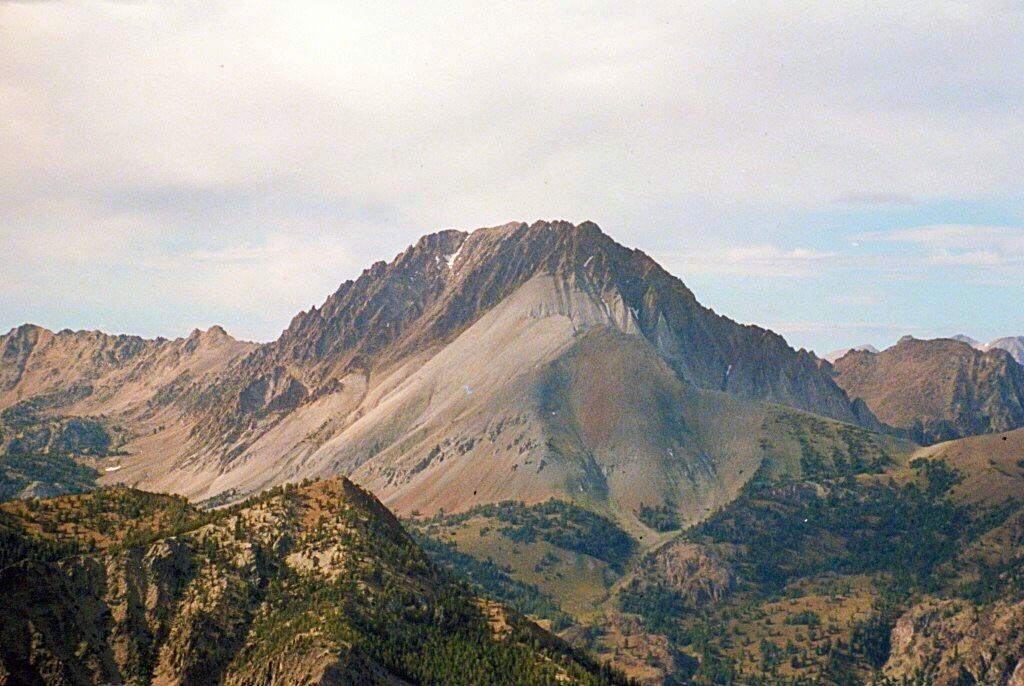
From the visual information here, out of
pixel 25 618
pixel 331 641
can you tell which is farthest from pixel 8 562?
pixel 331 641

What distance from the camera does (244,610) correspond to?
175 meters

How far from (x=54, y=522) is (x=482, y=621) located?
63.6 meters

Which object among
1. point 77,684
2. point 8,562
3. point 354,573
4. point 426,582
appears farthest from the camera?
point 426,582

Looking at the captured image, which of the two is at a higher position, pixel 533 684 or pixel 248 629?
pixel 248 629

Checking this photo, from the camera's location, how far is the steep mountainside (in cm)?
16138

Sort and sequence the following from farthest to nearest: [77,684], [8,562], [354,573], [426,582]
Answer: [426,582] < [354,573] < [8,562] < [77,684]

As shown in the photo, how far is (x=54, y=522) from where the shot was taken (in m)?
193

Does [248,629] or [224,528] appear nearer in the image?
[248,629]

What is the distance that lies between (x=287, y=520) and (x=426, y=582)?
73.0 ft

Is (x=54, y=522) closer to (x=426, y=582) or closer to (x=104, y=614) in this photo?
(x=104, y=614)

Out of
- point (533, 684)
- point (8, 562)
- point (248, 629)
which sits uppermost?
point (8, 562)

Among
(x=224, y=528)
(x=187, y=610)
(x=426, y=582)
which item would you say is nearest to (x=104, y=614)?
(x=187, y=610)

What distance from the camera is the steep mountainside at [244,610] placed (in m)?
161

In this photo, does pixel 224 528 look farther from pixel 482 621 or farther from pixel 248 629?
pixel 482 621
